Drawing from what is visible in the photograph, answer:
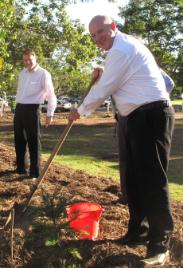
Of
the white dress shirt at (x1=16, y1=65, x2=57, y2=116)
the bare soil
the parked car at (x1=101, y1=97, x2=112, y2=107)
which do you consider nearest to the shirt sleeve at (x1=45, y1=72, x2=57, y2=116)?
the white dress shirt at (x1=16, y1=65, x2=57, y2=116)

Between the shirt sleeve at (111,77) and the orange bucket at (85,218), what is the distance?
0.98 metres

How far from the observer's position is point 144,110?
4.21 meters

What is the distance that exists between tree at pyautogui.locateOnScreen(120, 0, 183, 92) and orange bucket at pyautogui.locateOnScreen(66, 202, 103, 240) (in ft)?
70.7

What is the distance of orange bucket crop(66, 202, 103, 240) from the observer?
4602 millimetres

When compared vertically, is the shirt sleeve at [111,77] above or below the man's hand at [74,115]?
above

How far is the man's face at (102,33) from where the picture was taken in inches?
167

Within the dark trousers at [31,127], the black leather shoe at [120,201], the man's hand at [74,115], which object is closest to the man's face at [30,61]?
the dark trousers at [31,127]

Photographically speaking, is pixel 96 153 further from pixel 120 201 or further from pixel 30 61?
pixel 120 201

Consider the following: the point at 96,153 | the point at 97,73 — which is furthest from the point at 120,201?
the point at 96,153

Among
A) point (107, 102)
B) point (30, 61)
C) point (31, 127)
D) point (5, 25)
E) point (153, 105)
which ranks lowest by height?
point (107, 102)

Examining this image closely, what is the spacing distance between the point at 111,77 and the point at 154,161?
30.8 inches

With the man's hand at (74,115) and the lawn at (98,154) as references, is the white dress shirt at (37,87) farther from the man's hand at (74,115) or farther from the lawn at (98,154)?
the man's hand at (74,115)

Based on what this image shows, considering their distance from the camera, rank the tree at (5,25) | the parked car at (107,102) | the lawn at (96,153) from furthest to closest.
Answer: the tree at (5,25) < the lawn at (96,153) < the parked car at (107,102)

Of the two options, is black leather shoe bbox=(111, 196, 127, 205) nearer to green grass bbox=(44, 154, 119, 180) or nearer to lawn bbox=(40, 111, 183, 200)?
lawn bbox=(40, 111, 183, 200)
